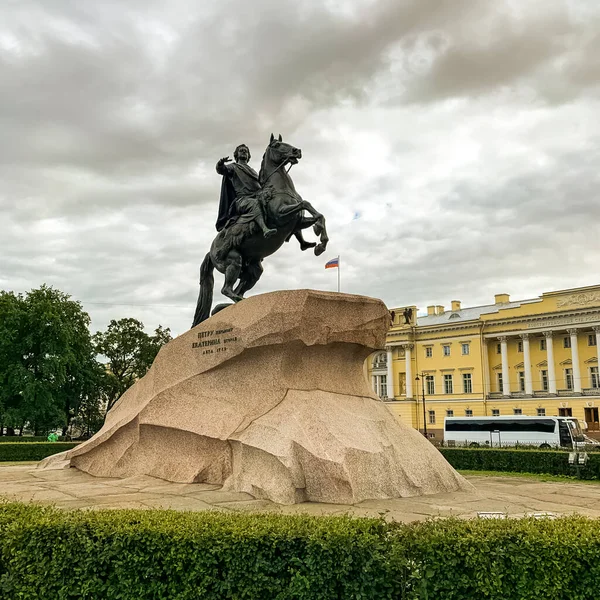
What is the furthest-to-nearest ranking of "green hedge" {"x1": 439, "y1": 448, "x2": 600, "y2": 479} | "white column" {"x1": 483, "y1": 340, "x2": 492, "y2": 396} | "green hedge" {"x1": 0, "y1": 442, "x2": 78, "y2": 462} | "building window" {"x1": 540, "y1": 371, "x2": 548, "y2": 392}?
1. "white column" {"x1": 483, "y1": 340, "x2": 492, "y2": 396}
2. "building window" {"x1": 540, "y1": 371, "x2": 548, "y2": 392}
3. "green hedge" {"x1": 0, "y1": 442, "x2": 78, "y2": 462}
4. "green hedge" {"x1": 439, "y1": 448, "x2": 600, "y2": 479}

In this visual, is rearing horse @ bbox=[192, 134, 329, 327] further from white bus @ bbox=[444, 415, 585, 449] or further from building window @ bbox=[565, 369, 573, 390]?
building window @ bbox=[565, 369, 573, 390]

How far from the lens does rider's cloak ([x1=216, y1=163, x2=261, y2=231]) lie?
11.9m

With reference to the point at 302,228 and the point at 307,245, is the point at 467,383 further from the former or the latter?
the point at 302,228

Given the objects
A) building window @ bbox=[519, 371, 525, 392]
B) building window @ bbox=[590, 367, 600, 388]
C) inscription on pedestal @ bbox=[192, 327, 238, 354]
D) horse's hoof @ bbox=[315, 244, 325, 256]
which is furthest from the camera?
building window @ bbox=[519, 371, 525, 392]

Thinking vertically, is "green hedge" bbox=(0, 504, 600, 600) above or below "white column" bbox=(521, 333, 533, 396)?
below

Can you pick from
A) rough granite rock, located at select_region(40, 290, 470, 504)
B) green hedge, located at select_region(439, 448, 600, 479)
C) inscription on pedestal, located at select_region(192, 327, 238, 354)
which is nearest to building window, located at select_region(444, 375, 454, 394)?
green hedge, located at select_region(439, 448, 600, 479)

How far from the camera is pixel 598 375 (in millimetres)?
58406

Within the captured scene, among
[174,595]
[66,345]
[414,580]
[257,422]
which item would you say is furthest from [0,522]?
[66,345]

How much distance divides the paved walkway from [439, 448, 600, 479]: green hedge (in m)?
5.99

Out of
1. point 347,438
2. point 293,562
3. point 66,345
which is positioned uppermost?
point 66,345

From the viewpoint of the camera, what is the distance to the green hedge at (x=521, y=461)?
15.8 m

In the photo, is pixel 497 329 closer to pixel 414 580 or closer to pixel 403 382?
pixel 403 382

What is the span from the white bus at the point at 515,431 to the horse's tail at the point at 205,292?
25.3 meters

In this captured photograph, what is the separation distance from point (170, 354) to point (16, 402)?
100ft
